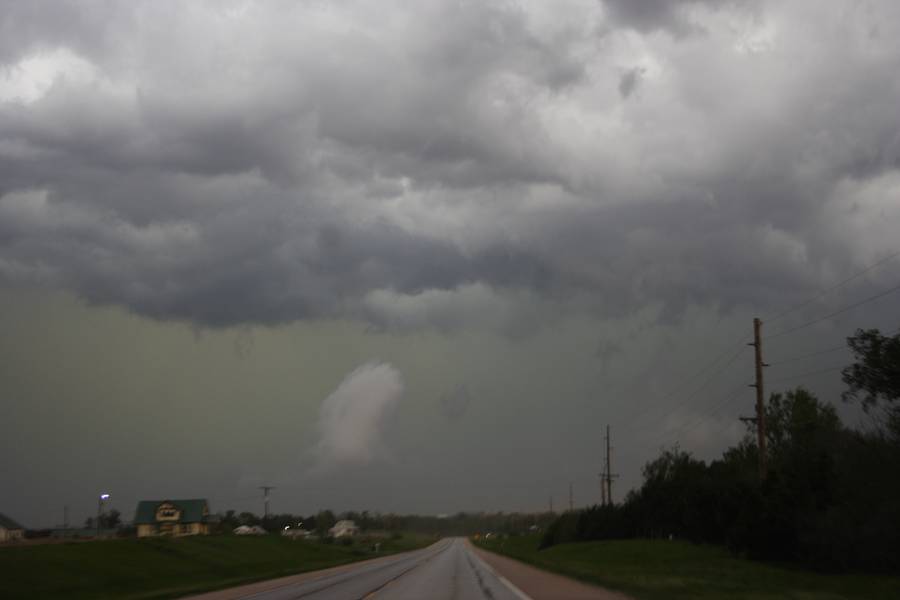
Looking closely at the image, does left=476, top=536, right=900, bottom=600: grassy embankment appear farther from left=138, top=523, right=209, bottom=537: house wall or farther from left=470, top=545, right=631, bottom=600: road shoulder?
left=138, top=523, right=209, bottom=537: house wall

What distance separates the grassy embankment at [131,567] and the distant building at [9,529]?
72.4 ft

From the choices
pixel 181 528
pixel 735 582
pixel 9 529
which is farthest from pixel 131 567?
pixel 181 528

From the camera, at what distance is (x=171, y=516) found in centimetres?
11438

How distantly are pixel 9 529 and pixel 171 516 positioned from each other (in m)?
25.5

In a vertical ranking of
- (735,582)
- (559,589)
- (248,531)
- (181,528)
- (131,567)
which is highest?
(735,582)

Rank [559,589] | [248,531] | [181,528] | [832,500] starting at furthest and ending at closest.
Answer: [248,531] → [181,528] → [832,500] → [559,589]

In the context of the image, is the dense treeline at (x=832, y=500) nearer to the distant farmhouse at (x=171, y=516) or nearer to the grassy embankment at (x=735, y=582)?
the grassy embankment at (x=735, y=582)

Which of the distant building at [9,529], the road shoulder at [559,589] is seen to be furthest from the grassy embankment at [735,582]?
the distant building at [9,529]

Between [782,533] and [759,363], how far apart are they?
8.08 m

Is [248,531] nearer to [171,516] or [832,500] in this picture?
[171,516]

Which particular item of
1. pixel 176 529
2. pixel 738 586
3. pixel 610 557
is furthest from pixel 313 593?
pixel 176 529

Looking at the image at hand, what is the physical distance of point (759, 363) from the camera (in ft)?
159

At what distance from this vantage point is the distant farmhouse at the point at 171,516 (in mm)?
112500

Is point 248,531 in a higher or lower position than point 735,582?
lower
